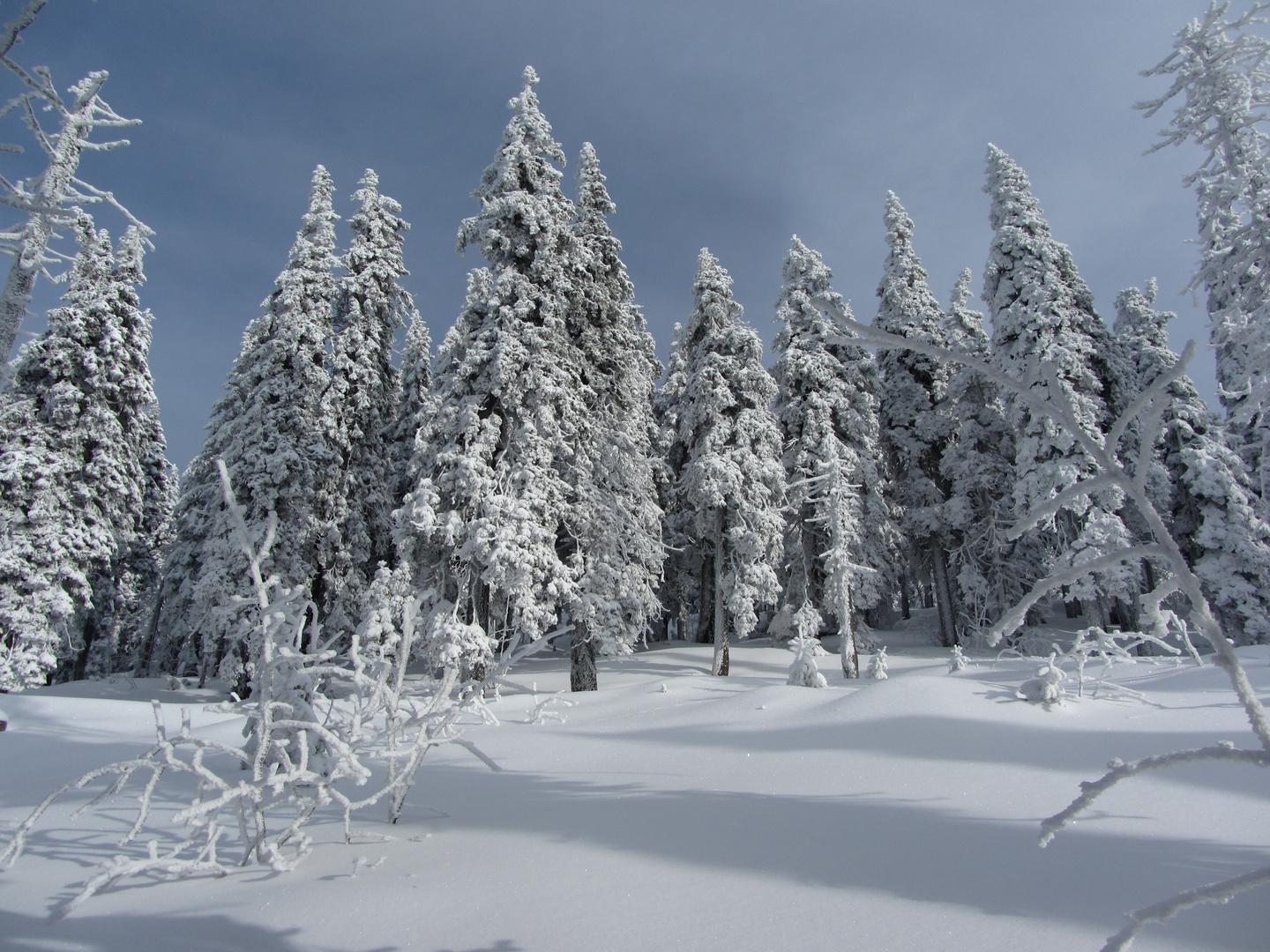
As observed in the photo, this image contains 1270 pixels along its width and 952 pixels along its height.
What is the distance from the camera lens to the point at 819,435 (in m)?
21.7

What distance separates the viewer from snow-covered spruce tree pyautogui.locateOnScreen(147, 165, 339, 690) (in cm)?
1652

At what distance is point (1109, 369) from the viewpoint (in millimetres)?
21453

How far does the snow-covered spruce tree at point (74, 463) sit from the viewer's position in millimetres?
17125

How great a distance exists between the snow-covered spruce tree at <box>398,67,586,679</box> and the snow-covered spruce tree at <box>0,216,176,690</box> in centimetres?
907

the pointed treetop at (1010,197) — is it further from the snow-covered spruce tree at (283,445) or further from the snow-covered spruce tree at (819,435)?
the snow-covered spruce tree at (283,445)

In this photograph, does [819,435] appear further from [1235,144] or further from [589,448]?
[1235,144]

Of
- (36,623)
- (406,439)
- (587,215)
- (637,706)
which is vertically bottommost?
(637,706)

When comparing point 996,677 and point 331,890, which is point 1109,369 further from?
point 331,890

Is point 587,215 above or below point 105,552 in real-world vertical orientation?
above

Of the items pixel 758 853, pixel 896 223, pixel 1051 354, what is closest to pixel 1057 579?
pixel 758 853

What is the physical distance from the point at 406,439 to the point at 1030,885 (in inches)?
900

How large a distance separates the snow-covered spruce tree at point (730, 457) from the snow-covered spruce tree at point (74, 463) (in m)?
15.2

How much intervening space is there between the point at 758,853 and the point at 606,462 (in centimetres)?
1320


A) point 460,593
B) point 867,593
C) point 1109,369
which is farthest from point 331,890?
point 1109,369
